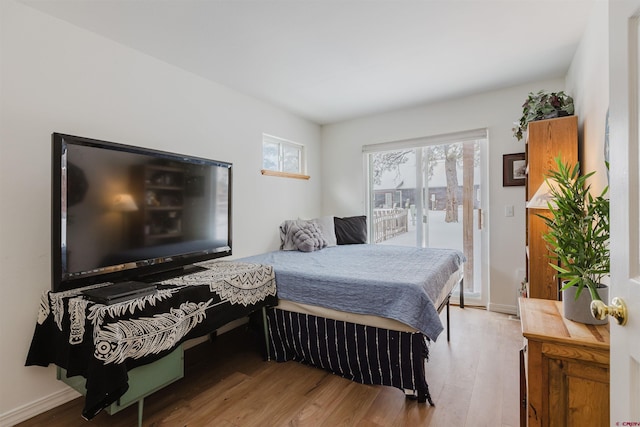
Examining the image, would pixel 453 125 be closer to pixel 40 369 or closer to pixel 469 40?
pixel 469 40

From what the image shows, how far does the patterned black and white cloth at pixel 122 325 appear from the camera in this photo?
1.34 metres

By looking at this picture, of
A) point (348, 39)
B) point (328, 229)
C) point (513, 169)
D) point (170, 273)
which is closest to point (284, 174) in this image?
point (328, 229)

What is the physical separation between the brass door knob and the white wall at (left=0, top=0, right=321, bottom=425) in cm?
257

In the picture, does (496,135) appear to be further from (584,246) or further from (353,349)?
(353,349)

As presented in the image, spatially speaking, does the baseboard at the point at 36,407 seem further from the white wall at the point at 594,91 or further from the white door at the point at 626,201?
the white wall at the point at 594,91

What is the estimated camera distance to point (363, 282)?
1943 millimetres

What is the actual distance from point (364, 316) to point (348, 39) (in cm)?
192

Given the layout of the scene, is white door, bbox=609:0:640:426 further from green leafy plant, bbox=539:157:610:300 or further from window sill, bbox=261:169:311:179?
window sill, bbox=261:169:311:179

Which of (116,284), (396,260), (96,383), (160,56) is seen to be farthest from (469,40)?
(96,383)

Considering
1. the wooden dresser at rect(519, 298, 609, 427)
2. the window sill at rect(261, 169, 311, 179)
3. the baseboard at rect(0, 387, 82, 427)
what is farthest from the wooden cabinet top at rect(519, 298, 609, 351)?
the window sill at rect(261, 169, 311, 179)

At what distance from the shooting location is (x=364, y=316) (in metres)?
A: 1.92

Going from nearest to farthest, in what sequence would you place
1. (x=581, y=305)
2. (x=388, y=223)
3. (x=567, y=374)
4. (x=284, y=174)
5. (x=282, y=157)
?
(x=567, y=374), (x=581, y=305), (x=284, y=174), (x=282, y=157), (x=388, y=223)

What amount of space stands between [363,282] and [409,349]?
0.47m

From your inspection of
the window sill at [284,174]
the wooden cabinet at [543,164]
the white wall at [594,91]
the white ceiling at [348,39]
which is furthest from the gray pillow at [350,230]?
the white wall at [594,91]
